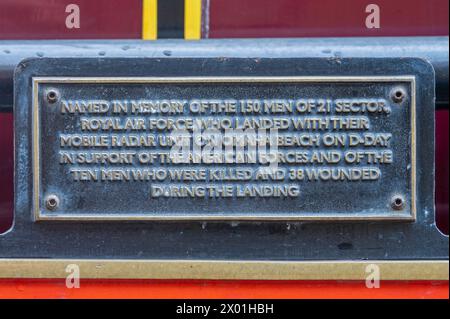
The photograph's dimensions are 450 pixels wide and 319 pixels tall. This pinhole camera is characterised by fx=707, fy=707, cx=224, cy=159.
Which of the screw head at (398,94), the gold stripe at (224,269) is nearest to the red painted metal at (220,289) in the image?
the gold stripe at (224,269)

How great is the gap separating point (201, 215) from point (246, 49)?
52cm

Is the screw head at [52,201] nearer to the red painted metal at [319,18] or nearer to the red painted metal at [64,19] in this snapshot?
the red painted metal at [64,19]

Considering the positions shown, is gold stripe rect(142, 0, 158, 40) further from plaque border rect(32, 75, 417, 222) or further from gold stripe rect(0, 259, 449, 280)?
gold stripe rect(0, 259, 449, 280)

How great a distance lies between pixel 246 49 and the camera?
2.12 m

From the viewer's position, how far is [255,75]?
2111mm

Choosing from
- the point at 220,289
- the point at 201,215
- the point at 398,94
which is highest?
the point at 398,94

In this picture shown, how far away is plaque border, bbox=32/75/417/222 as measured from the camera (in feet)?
6.88

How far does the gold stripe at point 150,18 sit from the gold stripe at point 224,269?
721 millimetres

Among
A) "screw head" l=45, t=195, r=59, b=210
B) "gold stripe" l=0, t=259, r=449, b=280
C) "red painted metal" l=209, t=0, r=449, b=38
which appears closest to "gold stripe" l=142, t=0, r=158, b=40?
"red painted metal" l=209, t=0, r=449, b=38

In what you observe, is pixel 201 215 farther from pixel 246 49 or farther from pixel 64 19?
pixel 64 19

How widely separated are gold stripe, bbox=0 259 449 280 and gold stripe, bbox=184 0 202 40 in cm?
71

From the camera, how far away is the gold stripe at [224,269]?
2.09m

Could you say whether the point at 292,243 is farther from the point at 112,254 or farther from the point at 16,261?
the point at 16,261

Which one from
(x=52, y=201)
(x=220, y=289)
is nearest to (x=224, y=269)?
(x=220, y=289)
